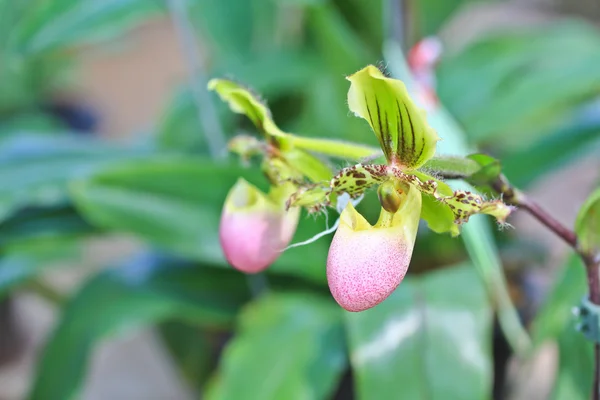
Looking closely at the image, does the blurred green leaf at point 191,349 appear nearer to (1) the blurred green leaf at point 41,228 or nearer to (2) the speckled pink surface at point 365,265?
(1) the blurred green leaf at point 41,228

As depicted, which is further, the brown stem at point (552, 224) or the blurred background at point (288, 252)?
the blurred background at point (288, 252)

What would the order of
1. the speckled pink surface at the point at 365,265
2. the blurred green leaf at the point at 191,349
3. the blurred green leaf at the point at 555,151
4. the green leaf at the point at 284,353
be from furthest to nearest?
the blurred green leaf at the point at 191,349, the blurred green leaf at the point at 555,151, the green leaf at the point at 284,353, the speckled pink surface at the point at 365,265

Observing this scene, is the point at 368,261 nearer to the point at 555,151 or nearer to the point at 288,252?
the point at 288,252

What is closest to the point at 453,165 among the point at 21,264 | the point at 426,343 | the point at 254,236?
the point at 254,236

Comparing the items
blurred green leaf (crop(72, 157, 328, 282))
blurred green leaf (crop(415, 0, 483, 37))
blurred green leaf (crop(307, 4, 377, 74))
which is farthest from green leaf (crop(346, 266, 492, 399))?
blurred green leaf (crop(415, 0, 483, 37))

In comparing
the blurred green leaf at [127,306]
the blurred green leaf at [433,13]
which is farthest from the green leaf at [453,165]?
the blurred green leaf at [433,13]
